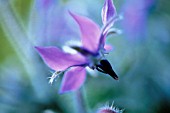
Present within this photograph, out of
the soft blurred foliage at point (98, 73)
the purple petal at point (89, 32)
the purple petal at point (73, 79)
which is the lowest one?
the purple petal at point (73, 79)

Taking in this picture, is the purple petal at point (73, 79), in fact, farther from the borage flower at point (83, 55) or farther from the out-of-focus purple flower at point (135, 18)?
the out-of-focus purple flower at point (135, 18)

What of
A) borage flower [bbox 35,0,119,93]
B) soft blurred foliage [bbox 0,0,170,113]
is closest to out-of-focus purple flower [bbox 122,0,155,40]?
soft blurred foliage [bbox 0,0,170,113]

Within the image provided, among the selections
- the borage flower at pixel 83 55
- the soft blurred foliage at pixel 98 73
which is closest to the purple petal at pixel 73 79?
the borage flower at pixel 83 55

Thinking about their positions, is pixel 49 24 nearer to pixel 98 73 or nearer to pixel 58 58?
pixel 98 73

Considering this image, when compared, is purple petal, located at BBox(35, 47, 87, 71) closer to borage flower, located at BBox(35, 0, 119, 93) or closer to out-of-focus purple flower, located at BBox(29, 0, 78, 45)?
borage flower, located at BBox(35, 0, 119, 93)

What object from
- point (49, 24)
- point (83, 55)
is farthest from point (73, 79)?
point (49, 24)

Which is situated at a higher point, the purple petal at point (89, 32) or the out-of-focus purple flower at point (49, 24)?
the out-of-focus purple flower at point (49, 24)
